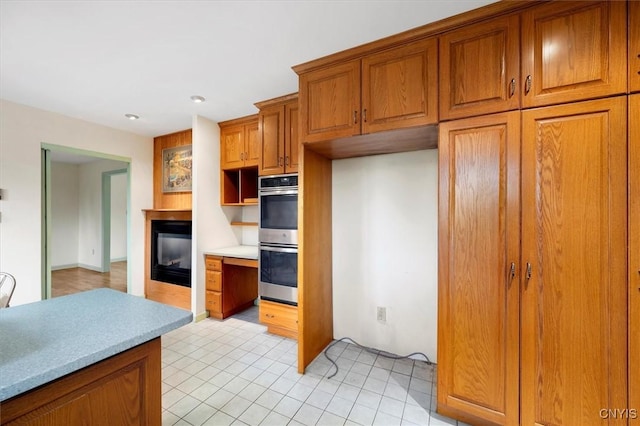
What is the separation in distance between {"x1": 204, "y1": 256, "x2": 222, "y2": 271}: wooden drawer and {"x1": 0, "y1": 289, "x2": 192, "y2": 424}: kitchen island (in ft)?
6.26

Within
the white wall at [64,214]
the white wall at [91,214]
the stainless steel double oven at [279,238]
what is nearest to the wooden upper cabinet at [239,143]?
the stainless steel double oven at [279,238]

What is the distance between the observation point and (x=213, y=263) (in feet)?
10.4

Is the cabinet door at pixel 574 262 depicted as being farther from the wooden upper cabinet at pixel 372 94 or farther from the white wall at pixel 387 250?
the white wall at pixel 387 250

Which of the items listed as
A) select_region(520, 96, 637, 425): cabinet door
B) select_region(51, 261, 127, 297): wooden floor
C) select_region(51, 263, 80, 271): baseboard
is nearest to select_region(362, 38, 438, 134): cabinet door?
select_region(520, 96, 637, 425): cabinet door

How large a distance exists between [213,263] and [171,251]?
0.87 meters

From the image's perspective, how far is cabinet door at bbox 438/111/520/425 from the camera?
147 cm

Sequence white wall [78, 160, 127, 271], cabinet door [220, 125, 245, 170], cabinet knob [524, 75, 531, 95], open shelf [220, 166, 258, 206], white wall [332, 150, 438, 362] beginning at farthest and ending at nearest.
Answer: white wall [78, 160, 127, 271], open shelf [220, 166, 258, 206], cabinet door [220, 125, 245, 170], white wall [332, 150, 438, 362], cabinet knob [524, 75, 531, 95]

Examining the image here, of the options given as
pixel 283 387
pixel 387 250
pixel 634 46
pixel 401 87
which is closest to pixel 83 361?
pixel 283 387

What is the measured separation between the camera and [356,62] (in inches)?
75.0

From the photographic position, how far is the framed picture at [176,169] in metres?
3.68

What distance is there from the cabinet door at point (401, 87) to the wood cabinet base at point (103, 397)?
178 centimetres

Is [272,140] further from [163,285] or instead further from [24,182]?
[24,182]

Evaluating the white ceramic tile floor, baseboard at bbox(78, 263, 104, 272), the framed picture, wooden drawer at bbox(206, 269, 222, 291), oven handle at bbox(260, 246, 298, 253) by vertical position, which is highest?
the framed picture

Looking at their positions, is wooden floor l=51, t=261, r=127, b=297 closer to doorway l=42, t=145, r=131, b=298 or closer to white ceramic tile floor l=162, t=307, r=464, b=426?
doorway l=42, t=145, r=131, b=298
